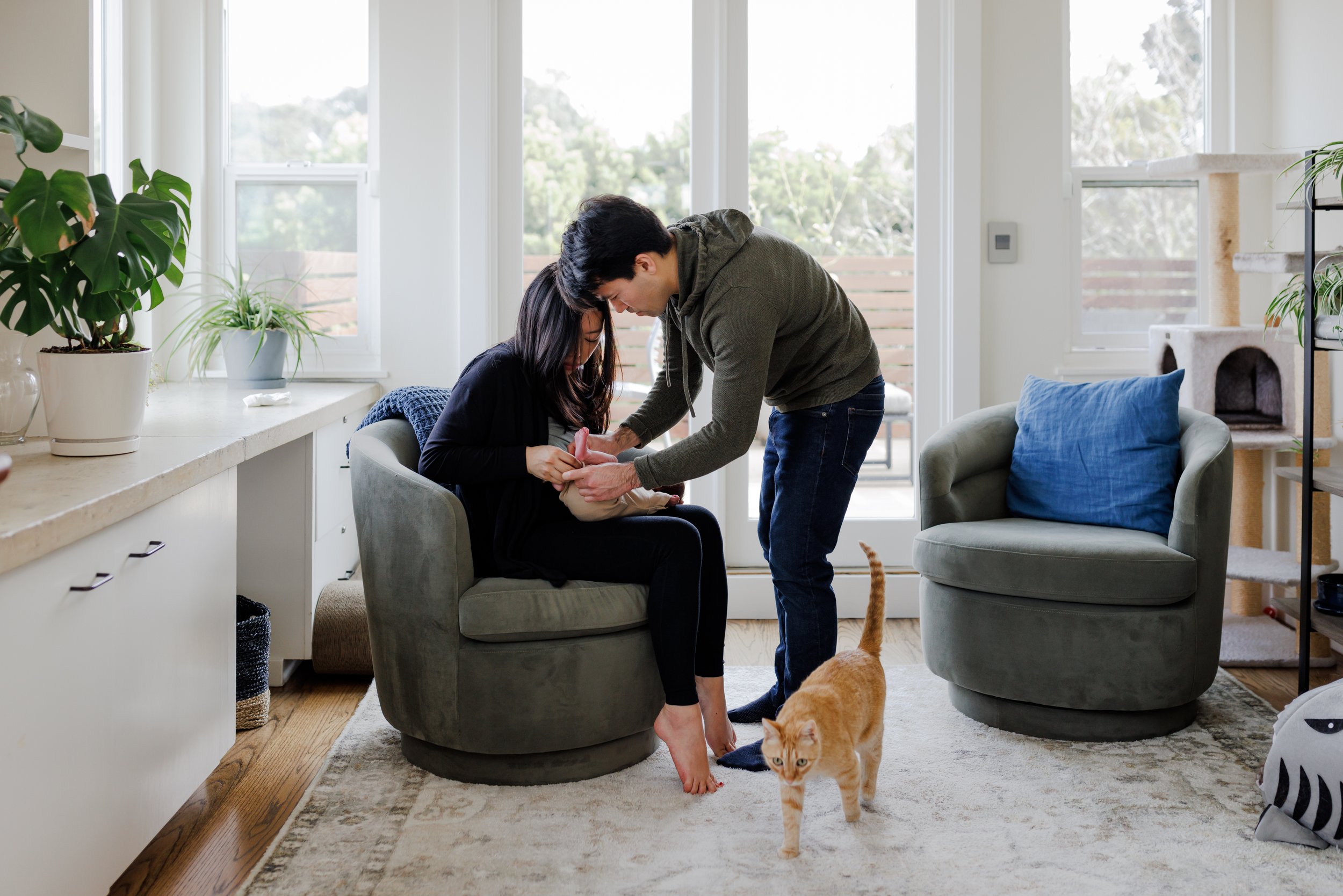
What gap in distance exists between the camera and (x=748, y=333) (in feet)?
7.20

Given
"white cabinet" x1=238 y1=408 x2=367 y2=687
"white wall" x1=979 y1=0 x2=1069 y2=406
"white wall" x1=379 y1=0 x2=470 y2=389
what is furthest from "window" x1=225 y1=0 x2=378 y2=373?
"white wall" x1=979 y1=0 x2=1069 y2=406

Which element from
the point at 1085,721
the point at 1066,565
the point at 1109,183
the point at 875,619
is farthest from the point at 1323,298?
the point at 875,619

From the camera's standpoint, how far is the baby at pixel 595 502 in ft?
7.63

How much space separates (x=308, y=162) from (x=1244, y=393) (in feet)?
10.6

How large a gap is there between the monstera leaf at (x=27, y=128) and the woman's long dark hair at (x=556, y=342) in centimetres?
90

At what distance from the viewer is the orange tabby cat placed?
1958 mm

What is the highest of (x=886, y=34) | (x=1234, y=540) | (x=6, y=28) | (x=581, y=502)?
(x=886, y=34)

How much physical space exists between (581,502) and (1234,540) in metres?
2.42

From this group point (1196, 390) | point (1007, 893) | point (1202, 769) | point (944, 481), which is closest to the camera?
point (1007, 893)

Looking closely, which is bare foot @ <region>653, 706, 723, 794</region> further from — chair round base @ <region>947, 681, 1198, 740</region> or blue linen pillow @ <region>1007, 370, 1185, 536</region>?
blue linen pillow @ <region>1007, 370, 1185, 536</region>

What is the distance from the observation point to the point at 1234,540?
3637 millimetres

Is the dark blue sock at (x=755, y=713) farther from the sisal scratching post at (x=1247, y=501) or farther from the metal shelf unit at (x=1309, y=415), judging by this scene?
the sisal scratching post at (x=1247, y=501)

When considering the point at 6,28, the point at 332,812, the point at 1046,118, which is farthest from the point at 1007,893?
the point at 1046,118

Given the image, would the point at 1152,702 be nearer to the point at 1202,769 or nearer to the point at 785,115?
the point at 1202,769
